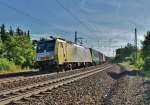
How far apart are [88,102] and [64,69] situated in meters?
25.1

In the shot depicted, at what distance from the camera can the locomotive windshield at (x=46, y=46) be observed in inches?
1303

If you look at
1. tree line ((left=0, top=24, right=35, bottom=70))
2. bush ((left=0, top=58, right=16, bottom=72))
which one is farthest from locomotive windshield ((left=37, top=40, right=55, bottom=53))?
tree line ((left=0, top=24, right=35, bottom=70))

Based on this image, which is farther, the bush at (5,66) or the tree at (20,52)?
the tree at (20,52)

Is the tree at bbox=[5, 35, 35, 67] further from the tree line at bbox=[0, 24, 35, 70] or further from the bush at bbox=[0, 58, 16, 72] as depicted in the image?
the bush at bbox=[0, 58, 16, 72]

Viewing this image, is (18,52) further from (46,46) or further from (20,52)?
(46,46)

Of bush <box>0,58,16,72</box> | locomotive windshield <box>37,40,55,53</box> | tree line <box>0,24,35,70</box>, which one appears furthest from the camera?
tree line <box>0,24,35,70</box>

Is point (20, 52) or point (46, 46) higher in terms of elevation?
point (20, 52)

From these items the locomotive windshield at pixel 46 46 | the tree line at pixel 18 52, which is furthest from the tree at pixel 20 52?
the locomotive windshield at pixel 46 46

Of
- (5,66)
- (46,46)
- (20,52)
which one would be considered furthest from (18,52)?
(46,46)

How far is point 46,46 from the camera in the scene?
109 feet

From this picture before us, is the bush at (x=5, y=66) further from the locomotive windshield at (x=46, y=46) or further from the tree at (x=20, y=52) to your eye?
the tree at (x=20, y=52)

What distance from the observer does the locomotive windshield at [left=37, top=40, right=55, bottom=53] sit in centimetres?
3309

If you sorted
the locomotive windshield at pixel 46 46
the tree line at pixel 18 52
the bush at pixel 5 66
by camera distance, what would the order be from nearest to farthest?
the locomotive windshield at pixel 46 46, the bush at pixel 5 66, the tree line at pixel 18 52

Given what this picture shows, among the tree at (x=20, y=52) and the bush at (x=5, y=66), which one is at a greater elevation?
the tree at (x=20, y=52)
